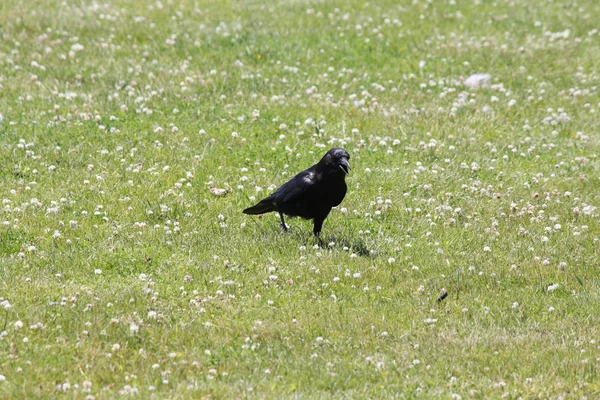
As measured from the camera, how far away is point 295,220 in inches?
504

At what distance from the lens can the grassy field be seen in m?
8.61

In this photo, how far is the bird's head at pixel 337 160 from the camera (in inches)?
446

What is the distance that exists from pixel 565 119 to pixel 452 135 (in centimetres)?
269

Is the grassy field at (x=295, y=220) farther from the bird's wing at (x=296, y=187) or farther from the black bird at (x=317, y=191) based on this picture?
the bird's wing at (x=296, y=187)

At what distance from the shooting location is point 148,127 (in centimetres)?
1529

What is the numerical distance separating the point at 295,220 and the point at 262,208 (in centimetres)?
86

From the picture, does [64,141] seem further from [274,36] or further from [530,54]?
[530,54]

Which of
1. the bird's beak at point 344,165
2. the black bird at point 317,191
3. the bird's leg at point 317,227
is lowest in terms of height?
the bird's leg at point 317,227

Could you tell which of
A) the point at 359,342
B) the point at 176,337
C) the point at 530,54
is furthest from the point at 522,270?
A: the point at 530,54

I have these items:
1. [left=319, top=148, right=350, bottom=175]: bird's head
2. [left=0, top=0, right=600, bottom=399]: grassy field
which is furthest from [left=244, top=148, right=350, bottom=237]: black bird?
[left=0, top=0, right=600, bottom=399]: grassy field

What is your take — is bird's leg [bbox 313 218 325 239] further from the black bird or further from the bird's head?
the bird's head

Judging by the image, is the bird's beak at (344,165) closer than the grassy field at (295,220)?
No

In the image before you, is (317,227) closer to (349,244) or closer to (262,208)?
(349,244)

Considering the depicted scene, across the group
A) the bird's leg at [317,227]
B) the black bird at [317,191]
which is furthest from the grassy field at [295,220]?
the black bird at [317,191]
